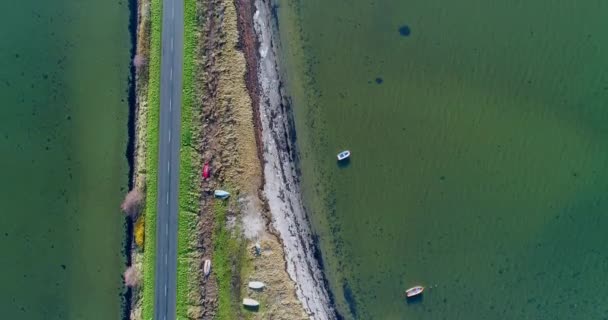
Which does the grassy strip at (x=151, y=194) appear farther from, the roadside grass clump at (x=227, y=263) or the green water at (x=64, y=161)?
the roadside grass clump at (x=227, y=263)

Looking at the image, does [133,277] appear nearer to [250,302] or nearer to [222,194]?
[250,302]

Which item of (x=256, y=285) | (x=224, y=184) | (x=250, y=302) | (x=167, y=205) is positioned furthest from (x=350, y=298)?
(x=167, y=205)

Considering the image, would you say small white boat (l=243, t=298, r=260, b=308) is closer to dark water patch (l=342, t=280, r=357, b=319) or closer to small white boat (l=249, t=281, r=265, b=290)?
small white boat (l=249, t=281, r=265, b=290)

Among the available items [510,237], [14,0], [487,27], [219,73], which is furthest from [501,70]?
[14,0]

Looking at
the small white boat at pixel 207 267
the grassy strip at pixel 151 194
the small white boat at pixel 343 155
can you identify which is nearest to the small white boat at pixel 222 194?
the grassy strip at pixel 151 194

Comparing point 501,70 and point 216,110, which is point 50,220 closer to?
point 216,110

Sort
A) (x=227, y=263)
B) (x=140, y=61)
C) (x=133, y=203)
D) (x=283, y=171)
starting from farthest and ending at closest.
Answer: (x=283, y=171), (x=140, y=61), (x=133, y=203), (x=227, y=263)
